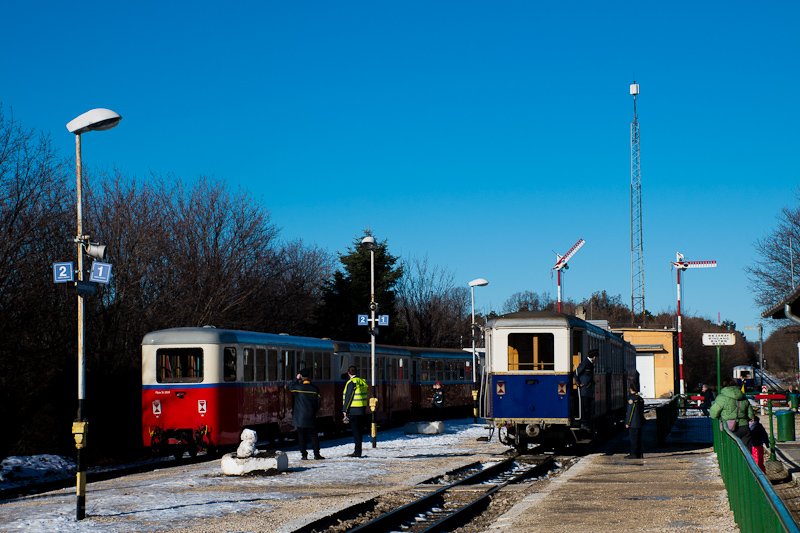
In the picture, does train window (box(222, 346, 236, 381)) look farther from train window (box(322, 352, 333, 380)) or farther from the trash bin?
the trash bin

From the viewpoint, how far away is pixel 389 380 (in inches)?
1403

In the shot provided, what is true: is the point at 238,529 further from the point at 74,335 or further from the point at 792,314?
the point at 74,335

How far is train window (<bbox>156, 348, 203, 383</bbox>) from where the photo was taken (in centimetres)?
2348

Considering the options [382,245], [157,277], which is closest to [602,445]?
[157,277]

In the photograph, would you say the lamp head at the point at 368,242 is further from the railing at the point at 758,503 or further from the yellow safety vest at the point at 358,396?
the railing at the point at 758,503

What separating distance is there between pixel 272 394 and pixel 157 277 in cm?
1272

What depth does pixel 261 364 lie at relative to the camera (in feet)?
82.7

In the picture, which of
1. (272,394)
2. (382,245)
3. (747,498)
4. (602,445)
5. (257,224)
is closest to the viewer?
(747,498)

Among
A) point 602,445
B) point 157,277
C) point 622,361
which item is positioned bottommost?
point 602,445

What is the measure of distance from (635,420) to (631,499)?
24.4 feet

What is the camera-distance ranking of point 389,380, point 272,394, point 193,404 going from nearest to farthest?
point 193,404, point 272,394, point 389,380

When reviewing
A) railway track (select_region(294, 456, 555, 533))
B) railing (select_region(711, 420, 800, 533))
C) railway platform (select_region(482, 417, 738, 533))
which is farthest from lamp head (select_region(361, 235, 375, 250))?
railing (select_region(711, 420, 800, 533))

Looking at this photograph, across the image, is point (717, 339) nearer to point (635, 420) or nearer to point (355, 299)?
point (635, 420)

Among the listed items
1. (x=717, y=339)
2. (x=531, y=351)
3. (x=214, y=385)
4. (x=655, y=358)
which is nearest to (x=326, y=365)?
(x=214, y=385)
